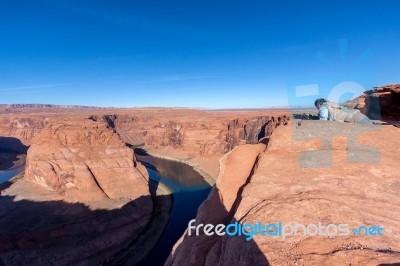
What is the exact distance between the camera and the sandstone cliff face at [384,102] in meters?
9.49

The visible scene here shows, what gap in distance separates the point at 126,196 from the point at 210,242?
112 ft

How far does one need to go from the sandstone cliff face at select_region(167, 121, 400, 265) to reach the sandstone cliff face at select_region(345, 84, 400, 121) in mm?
902

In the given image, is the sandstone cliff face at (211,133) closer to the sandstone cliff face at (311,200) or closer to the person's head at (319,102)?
the person's head at (319,102)

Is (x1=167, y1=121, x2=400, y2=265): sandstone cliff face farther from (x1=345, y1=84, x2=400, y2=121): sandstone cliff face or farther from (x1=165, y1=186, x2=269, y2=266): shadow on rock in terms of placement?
(x1=345, y1=84, x2=400, y2=121): sandstone cliff face

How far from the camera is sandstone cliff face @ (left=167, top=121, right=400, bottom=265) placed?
14.8 feet

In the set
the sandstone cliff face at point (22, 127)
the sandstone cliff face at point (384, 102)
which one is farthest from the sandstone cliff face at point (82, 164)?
the sandstone cliff face at point (22, 127)

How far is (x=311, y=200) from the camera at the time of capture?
585 cm

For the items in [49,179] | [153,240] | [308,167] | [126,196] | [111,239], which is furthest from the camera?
[126,196]

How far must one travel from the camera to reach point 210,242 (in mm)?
7711

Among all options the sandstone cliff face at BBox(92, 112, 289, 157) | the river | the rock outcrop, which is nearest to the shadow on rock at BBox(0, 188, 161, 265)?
the rock outcrop

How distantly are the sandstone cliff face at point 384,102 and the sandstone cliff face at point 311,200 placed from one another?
2.96ft

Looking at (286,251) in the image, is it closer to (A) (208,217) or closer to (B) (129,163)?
(A) (208,217)

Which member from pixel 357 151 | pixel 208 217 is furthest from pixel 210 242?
pixel 357 151

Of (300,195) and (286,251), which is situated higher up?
(300,195)
